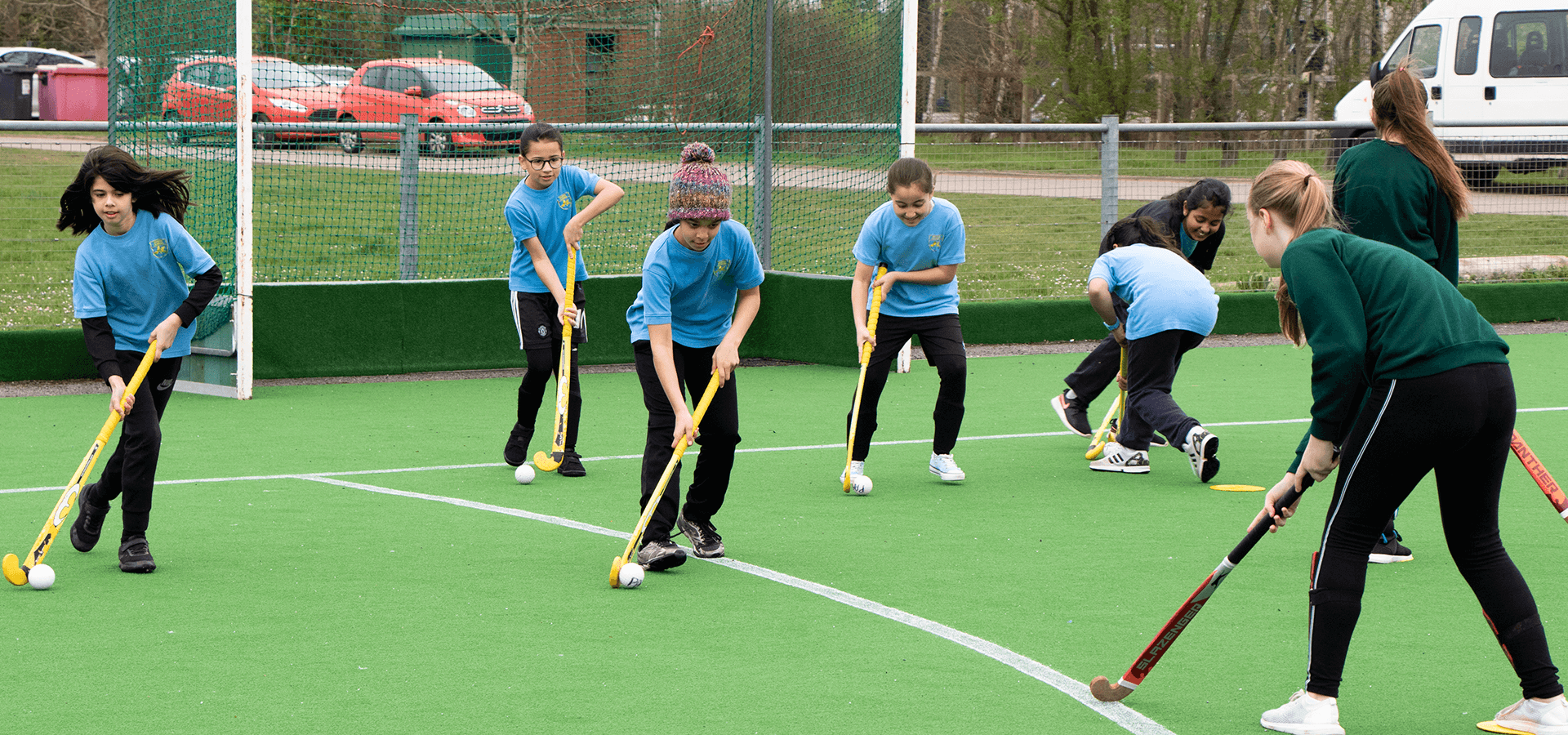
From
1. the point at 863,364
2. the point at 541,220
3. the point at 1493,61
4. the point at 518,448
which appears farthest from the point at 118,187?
the point at 1493,61

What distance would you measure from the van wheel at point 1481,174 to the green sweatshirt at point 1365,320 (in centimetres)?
1256

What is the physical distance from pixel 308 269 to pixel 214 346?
2.53 metres

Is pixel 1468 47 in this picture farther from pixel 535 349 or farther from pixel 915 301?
pixel 535 349

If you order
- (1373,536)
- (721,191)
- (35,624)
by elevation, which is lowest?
(35,624)

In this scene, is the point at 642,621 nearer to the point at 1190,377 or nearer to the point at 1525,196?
the point at 1190,377

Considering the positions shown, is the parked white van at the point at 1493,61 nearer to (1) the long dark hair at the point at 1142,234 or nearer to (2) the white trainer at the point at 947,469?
(1) the long dark hair at the point at 1142,234

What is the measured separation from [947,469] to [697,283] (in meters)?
2.30

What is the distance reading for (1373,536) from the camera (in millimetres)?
3865

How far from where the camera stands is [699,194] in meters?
5.30

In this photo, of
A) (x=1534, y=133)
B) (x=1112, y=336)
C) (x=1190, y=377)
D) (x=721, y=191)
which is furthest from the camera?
(x=1534, y=133)

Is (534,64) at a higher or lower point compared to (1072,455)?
higher

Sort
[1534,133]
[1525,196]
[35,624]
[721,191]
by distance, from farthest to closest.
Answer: [1534,133]
[1525,196]
[721,191]
[35,624]

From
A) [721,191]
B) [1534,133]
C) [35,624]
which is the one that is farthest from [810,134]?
[1534,133]

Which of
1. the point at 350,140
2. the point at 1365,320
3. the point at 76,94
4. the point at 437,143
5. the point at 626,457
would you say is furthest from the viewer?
the point at 76,94
